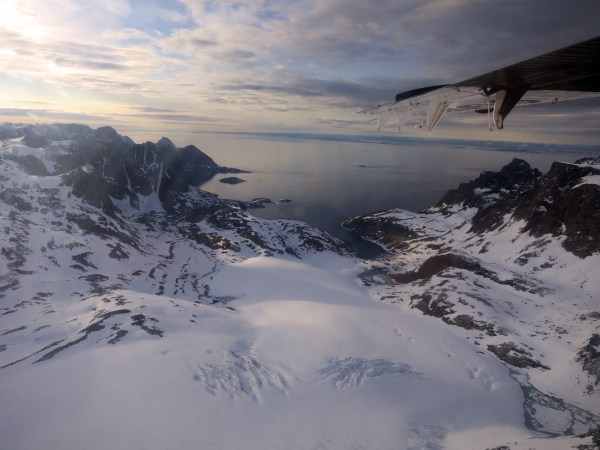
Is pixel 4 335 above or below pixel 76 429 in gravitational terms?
below

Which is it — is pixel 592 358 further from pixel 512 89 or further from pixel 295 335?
pixel 512 89

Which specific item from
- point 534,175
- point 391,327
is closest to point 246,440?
point 391,327

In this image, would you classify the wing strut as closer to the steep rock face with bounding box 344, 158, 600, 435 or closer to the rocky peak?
the steep rock face with bounding box 344, 158, 600, 435

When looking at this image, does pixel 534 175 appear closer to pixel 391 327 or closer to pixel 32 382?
pixel 391 327

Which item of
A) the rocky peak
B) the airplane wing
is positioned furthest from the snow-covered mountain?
the airplane wing

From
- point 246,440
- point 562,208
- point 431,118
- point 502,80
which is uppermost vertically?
point 502,80

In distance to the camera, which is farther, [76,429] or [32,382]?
[32,382]
